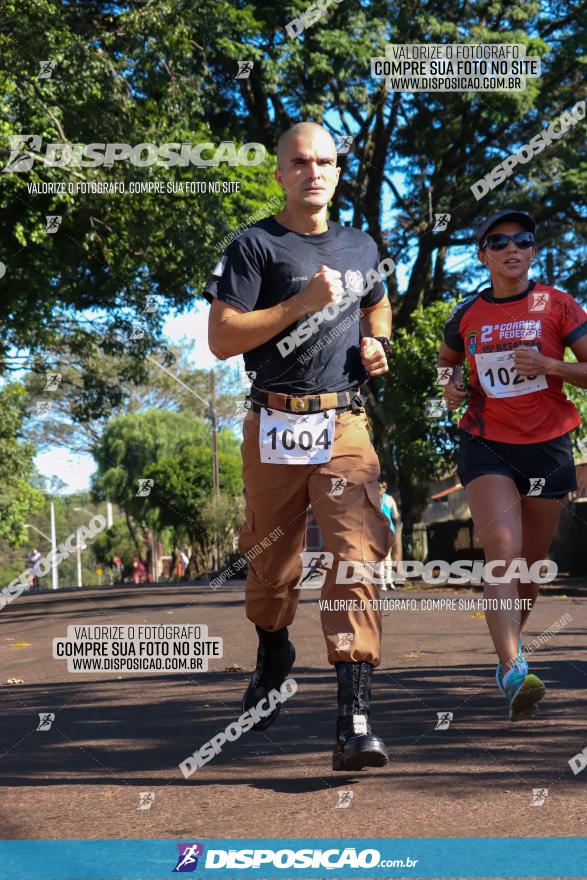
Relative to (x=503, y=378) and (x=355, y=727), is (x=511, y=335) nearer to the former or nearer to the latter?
(x=503, y=378)

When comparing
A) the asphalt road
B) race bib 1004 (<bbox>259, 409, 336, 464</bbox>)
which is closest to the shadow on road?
the asphalt road

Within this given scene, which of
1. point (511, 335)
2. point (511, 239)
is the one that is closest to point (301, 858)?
point (511, 335)

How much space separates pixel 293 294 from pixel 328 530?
82 centimetres

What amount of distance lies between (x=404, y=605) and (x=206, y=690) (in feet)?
26.8

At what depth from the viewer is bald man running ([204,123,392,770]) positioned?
4160 millimetres

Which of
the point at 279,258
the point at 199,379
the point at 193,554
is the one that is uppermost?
the point at 199,379

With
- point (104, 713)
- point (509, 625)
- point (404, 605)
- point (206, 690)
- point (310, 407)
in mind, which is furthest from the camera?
point (404, 605)

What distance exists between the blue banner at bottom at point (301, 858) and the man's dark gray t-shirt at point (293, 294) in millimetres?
1676

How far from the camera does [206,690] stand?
262 inches

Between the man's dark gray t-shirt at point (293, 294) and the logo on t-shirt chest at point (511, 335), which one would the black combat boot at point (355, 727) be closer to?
the man's dark gray t-shirt at point (293, 294)

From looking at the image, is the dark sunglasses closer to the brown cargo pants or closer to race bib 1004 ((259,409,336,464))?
the brown cargo pants

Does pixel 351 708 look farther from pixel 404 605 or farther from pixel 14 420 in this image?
pixel 14 420

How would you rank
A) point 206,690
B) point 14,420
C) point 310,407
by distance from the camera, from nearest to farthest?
point 310,407 < point 206,690 < point 14,420

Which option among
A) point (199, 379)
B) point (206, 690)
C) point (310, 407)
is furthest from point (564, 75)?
point (199, 379)
